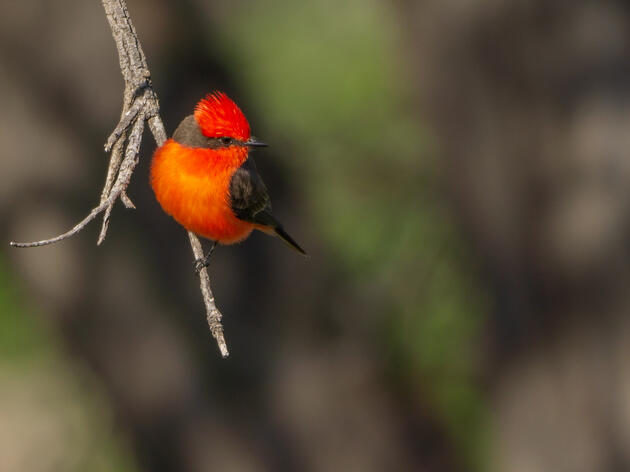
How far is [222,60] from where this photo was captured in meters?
6.11

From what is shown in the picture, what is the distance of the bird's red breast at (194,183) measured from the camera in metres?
2.91

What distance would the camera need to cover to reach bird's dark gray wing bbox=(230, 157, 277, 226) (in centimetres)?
312

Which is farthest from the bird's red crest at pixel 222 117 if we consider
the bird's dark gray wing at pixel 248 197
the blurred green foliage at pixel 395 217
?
the blurred green foliage at pixel 395 217

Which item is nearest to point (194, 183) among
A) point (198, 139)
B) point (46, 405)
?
point (198, 139)

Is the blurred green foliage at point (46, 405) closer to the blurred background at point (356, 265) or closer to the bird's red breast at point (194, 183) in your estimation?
the blurred background at point (356, 265)

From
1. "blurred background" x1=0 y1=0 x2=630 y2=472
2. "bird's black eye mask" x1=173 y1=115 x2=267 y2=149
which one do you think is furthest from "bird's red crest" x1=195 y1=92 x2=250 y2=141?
"blurred background" x1=0 y1=0 x2=630 y2=472

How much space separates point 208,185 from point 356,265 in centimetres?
413

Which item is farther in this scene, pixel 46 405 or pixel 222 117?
pixel 46 405

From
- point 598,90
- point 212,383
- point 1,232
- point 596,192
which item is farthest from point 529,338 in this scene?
point 1,232

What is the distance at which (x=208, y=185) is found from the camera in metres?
2.96

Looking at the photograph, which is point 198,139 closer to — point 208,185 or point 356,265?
point 208,185

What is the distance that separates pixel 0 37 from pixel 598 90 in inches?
136

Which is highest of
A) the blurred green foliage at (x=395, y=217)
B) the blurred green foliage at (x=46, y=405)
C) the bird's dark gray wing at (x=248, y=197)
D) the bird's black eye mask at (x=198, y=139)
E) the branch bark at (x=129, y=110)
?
the branch bark at (x=129, y=110)

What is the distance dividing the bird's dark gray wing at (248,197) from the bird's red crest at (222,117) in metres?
0.63
